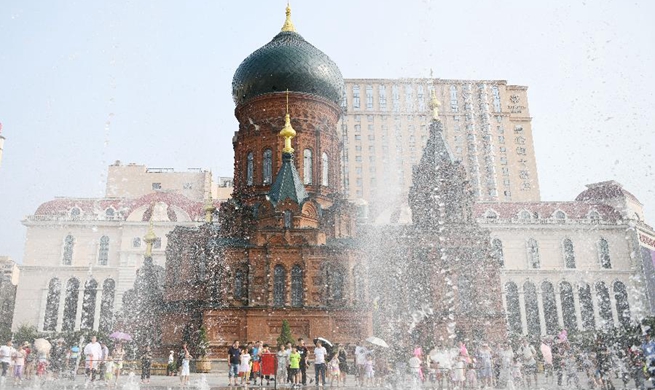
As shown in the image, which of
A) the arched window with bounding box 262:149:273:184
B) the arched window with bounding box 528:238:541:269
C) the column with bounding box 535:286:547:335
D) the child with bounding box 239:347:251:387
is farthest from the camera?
the arched window with bounding box 528:238:541:269

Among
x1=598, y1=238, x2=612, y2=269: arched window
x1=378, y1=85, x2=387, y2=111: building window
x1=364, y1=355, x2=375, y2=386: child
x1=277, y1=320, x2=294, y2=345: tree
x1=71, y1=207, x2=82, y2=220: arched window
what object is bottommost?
x1=364, y1=355, x2=375, y2=386: child

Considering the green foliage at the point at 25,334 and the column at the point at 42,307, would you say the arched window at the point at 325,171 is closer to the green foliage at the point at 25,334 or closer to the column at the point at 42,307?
the green foliage at the point at 25,334

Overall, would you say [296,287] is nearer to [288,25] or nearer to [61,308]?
[288,25]

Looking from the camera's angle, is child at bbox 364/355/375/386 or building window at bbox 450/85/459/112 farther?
building window at bbox 450/85/459/112

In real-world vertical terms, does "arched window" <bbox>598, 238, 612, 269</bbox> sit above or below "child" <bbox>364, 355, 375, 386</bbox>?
above

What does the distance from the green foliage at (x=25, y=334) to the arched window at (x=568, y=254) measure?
46750mm

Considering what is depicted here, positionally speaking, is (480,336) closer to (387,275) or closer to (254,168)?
(387,275)

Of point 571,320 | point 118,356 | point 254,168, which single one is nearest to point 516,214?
point 571,320

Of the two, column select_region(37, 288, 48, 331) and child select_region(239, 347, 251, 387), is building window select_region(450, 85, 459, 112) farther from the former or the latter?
child select_region(239, 347, 251, 387)

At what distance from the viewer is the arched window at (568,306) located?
52.7 m

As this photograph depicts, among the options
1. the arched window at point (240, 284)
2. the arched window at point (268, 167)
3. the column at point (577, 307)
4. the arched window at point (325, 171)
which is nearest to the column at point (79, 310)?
the arched window at point (268, 167)

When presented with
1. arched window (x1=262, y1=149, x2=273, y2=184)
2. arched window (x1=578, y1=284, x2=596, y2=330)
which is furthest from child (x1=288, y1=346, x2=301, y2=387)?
arched window (x1=578, y1=284, x2=596, y2=330)

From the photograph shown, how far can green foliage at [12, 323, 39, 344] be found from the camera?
155 ft

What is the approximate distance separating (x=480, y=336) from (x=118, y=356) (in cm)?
1807
